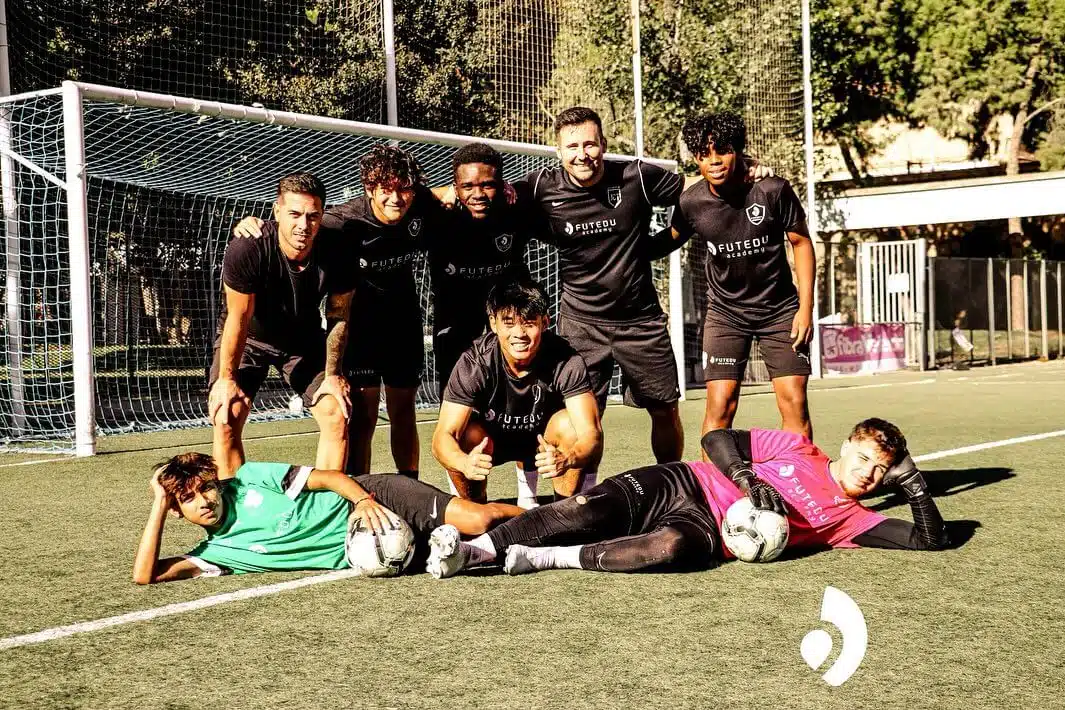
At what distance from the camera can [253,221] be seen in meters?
6.00

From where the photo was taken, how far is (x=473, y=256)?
663cm

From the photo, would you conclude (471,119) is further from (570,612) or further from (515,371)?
(570,612)

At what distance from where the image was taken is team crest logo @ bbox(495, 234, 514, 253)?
6613 millimetres

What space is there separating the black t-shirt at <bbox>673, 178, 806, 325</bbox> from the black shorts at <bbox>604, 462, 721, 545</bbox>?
203 centimetres

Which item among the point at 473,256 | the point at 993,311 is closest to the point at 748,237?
the point at 473,256

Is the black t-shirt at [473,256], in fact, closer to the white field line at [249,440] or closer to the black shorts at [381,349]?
the black shorts at [381,349]

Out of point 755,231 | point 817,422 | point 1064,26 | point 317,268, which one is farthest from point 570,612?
point 1064,26

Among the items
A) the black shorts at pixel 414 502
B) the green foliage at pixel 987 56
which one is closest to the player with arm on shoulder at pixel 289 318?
the black shorts at pixel 414 502

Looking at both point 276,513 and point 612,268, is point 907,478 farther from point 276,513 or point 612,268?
point 276,513

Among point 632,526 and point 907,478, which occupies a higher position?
point 907,478

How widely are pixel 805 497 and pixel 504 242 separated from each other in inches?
91.3

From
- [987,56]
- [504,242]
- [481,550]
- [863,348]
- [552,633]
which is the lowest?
[552,633]

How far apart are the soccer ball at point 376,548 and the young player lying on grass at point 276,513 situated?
3 centimetres

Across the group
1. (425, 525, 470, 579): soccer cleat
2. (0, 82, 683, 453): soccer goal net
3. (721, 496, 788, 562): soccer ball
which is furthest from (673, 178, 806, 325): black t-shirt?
(425, 525, 470, 579): soccer cleat
